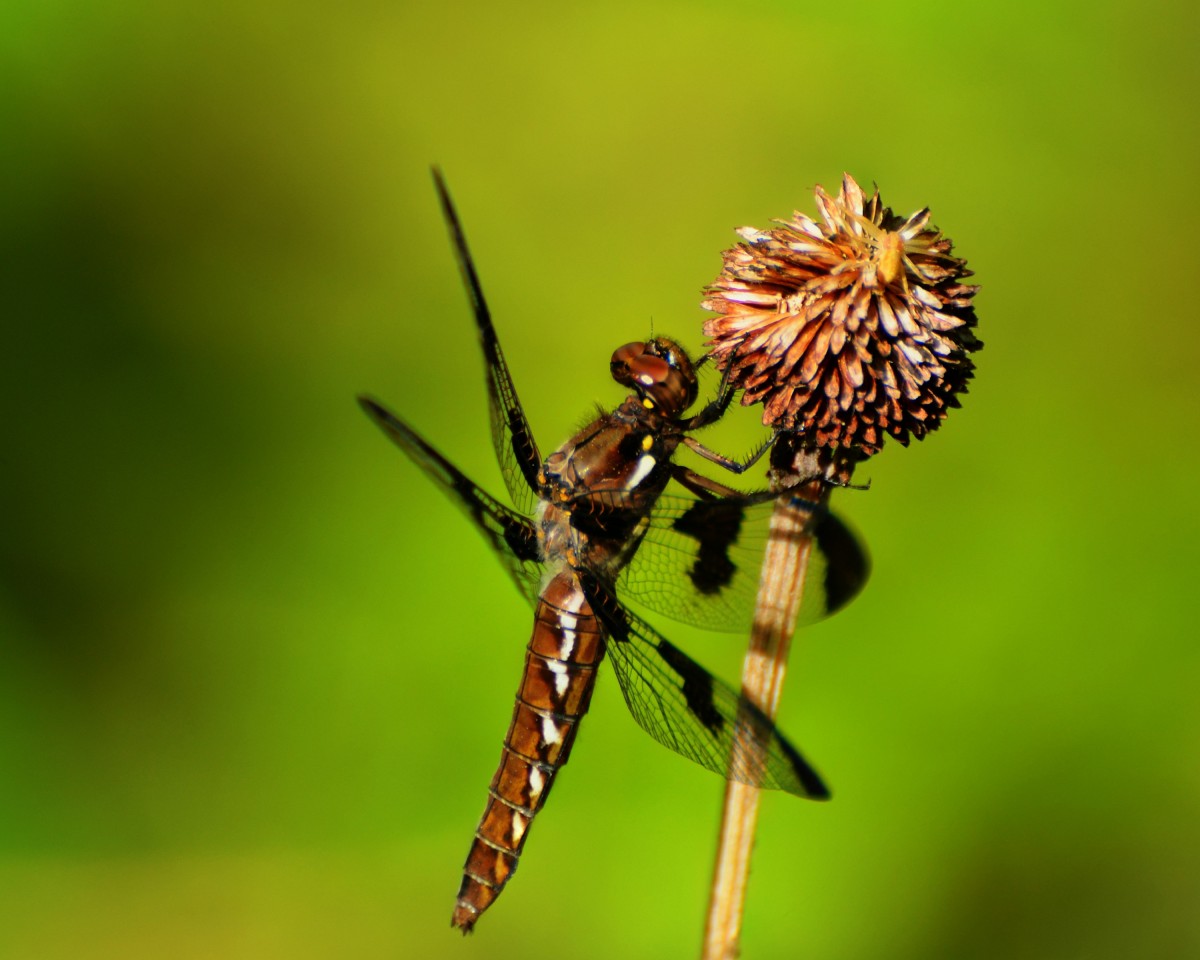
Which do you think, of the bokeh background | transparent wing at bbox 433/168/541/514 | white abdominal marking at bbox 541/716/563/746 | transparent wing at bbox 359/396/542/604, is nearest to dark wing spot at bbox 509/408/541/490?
transparent wing at bbox 433/168/541/514

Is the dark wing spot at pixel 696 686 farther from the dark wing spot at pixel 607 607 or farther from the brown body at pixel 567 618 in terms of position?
the brown body at pixel 567 618

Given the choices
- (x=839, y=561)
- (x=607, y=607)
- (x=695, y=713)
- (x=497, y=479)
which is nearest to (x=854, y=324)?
(x=839, y=561)

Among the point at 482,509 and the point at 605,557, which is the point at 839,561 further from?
the point at 482,509

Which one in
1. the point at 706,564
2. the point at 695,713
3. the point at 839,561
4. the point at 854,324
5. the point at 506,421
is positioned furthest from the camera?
the point at 506,421

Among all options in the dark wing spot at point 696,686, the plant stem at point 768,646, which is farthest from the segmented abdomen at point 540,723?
the plant stem at point 768,646

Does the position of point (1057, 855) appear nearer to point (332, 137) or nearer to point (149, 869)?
point (149, 869)
